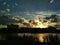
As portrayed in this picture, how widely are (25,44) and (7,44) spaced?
8.68ft

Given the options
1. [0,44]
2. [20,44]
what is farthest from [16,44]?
[0,44]

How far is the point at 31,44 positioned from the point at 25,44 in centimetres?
93

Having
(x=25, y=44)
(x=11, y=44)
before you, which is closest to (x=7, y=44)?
(x=11, y=44)

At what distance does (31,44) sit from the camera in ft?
92.9

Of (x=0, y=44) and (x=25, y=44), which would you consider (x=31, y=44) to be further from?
(x=0, y=44)

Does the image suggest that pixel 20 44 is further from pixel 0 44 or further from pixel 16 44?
pixel 0 44

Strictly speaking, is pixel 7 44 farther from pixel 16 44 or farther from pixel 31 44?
pixel 31 44

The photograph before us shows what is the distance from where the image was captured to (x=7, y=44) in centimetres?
2881

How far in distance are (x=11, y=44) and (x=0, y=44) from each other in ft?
5.26

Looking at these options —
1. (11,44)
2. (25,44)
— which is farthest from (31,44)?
(11,44)

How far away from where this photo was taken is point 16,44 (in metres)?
28.6

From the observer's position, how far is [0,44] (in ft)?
94.0

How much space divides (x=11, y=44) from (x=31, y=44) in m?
2.93

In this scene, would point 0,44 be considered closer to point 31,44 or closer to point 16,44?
point 16,44
